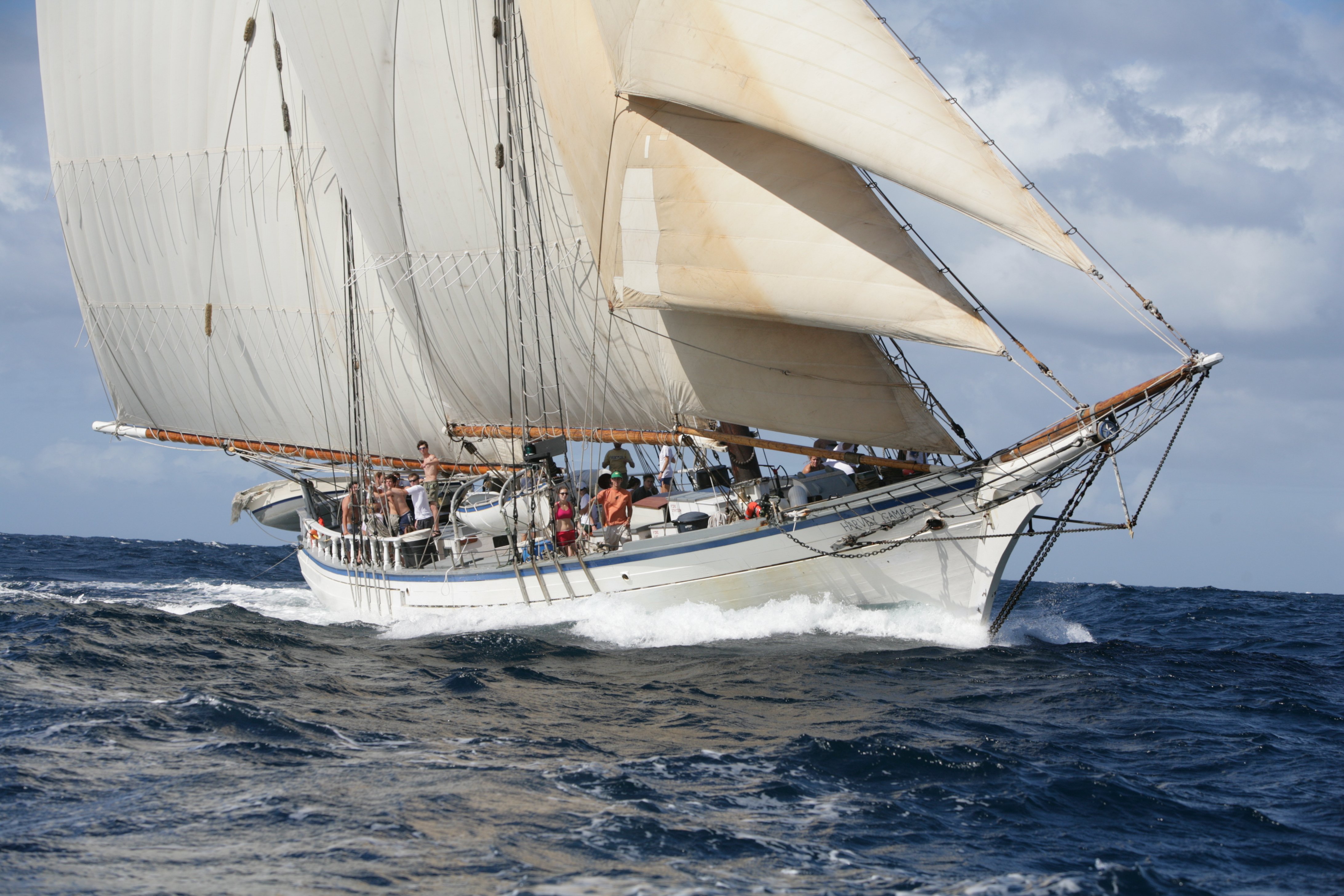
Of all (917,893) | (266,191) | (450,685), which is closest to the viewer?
(917,893)

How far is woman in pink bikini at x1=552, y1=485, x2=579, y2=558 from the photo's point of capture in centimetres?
1912

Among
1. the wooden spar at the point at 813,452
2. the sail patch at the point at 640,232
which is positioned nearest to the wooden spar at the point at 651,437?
the wooden spar at the point at 813,452

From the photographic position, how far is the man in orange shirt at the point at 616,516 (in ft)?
62.1

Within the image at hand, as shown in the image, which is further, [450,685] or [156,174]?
[156,174]

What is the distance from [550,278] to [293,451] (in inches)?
423

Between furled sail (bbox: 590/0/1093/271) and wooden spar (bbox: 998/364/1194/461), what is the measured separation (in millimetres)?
2866

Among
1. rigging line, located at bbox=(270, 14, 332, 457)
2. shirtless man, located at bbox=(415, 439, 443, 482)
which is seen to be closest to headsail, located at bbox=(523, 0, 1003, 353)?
shirtless man, located at bbox=(415, 439, 443, 482)

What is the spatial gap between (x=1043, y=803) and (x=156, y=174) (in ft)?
83.7

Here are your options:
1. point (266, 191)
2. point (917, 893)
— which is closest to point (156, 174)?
point (266, 191)

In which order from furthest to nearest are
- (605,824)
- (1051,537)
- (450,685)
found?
1. (1051,537)
2. (450,685)
3. (605,824)

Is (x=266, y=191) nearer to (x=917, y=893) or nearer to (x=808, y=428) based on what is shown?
(x=808, y=428)

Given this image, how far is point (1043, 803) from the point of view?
944cm

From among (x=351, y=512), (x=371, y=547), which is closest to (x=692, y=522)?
(x=371, y=547)

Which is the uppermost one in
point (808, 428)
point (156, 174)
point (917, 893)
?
point (156, 174)
